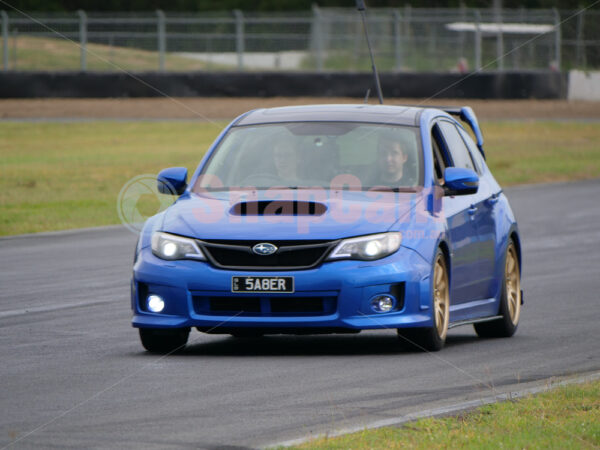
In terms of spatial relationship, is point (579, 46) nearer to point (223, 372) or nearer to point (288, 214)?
point (288, 214)

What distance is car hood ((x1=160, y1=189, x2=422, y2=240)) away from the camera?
8773 mm

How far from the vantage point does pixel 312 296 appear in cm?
868

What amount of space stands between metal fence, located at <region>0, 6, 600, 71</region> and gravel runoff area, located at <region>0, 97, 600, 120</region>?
1.32 meters

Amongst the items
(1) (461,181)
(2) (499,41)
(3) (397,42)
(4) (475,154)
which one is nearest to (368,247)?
(1) (461,181)

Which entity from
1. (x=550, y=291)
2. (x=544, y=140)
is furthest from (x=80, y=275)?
(x=544, y=140)

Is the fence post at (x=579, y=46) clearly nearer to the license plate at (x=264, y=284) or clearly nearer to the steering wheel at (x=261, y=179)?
the steering wheel at (x=261, y=179)

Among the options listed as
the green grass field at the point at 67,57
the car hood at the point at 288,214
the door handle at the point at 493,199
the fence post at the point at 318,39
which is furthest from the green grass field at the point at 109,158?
the car hood at the point at 288,214

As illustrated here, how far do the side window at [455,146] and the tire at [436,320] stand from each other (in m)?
A: 1.29

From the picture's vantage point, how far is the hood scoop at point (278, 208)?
900cm

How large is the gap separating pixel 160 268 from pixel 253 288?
2.05ft

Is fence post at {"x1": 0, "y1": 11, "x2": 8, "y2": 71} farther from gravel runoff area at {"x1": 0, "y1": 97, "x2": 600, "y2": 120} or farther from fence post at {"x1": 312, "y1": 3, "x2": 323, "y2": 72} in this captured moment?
fence post at {"x1": 312, "y1": 3, "x2": 323, "y2": 72}

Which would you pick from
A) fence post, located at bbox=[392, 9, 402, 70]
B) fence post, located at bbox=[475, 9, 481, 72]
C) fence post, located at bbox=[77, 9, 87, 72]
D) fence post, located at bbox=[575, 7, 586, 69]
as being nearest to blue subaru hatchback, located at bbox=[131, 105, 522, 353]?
fence post, located at bbox=[475, 9, 481, 72]

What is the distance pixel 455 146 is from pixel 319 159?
4.40 ft

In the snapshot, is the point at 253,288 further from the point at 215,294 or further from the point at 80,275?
the point at 80,275
